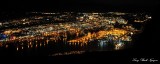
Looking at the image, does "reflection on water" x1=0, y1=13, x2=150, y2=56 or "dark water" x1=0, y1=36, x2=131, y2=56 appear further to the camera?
"reflection on water" x1=0, y1=13, x2=150, y2=56

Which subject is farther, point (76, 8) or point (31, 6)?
point (76, 8)

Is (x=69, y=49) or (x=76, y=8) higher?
(x=76, y=8)

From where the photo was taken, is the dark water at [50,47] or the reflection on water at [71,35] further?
the reflection on water at [71,35]

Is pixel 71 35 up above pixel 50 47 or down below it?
above

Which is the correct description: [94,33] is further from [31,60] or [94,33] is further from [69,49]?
[31,60]

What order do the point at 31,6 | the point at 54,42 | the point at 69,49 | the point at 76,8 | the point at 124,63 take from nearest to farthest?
the point at 124,63
the point at 69,49
the point at 54,42
the point at 31,6
the point at 76,8

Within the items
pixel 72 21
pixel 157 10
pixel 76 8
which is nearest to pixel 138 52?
pixel 157 10

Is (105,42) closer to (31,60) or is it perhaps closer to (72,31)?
(72,31)

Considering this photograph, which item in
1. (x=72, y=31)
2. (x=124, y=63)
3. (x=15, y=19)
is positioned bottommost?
(x=124, y=63)

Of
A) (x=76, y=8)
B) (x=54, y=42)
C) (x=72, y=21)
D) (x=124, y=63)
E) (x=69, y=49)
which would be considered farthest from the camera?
(x=76, y=8)

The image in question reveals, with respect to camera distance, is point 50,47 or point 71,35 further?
point 71,35
